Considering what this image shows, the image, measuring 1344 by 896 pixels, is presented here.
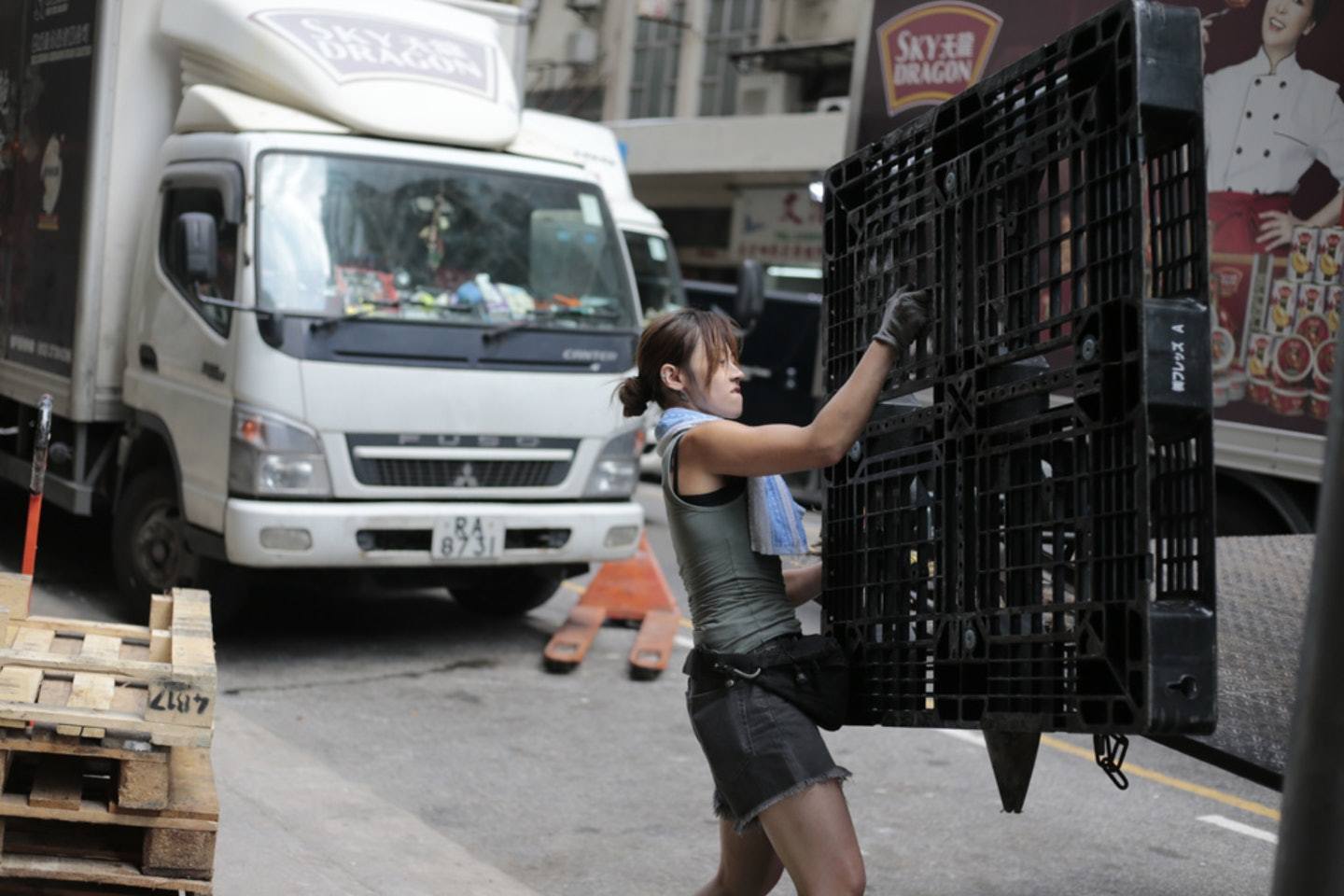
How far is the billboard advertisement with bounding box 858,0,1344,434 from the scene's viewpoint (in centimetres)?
755

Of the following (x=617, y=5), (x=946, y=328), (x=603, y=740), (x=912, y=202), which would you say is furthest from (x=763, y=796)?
(x=617, y=5)

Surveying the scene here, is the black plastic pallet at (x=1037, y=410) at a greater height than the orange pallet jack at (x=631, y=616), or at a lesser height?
greater

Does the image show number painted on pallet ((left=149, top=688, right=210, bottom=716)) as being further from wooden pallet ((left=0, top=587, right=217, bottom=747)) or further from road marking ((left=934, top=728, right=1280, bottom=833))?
road marking ((left=934, top=728, right=1280, bottom=833))

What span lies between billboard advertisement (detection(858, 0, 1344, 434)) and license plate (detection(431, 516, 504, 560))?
3.48 metres

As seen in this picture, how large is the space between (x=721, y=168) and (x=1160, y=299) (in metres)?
27.1

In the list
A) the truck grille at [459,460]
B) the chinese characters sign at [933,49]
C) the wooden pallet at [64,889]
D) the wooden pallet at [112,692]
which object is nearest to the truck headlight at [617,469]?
the truck grille at [459,460]

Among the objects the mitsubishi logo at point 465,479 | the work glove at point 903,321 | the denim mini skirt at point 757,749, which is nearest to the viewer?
the work glove at point 903,321

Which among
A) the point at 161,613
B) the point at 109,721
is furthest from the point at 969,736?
the point at 109,721

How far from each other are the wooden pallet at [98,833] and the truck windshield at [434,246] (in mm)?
4082

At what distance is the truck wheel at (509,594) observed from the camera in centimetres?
935

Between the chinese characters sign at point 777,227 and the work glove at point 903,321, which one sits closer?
the work glove at point 903,321

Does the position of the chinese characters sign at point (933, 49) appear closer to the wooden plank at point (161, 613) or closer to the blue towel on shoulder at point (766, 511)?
the wooden plank at point (161, 613)

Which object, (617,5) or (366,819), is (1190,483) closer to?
(366,819)

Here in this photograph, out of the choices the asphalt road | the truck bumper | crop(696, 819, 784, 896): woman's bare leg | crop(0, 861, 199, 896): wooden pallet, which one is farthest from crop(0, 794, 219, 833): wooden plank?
the truck bumper
